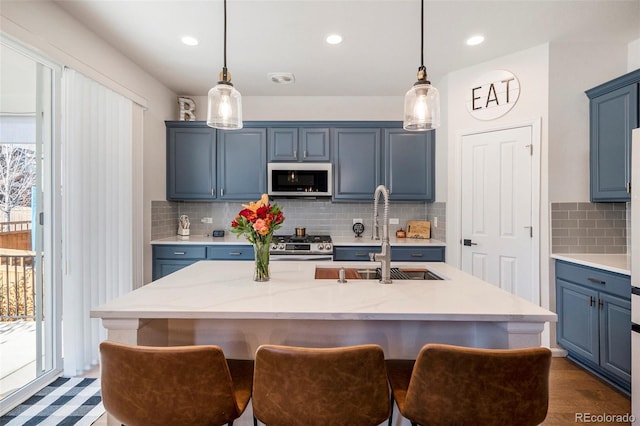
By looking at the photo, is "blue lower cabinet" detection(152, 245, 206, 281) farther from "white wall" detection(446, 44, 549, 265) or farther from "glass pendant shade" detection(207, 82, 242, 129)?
"white wall" detection(446, 44, 549, 265)

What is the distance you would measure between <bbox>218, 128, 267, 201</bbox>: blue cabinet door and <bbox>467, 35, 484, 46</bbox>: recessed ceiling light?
218 centimetres

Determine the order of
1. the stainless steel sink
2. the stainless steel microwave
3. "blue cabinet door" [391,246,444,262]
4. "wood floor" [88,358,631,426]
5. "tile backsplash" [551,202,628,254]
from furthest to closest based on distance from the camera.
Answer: the stainless steel microwave
"blue cabinet door" [391,246,444,262]
"tile backsplash" [551,202,628,254]
"wood floor" [88,358,631,426]
the stainless steel sink

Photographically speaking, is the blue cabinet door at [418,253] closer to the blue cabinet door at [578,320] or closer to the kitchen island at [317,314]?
the blue cabinet door at [578,320]

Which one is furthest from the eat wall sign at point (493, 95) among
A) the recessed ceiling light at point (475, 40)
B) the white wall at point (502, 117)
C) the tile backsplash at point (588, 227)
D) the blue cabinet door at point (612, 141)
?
the tile backsplash at point (588, 227)

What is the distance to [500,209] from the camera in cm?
309

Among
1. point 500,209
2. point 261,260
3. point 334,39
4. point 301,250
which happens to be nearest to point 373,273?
point 261,260

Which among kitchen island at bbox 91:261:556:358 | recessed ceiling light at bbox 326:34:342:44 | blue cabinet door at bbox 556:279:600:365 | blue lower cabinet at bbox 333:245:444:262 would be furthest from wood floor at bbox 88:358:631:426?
recessed ceiling light at bbox 326:34:342:44

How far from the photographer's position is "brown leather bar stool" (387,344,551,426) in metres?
0.99

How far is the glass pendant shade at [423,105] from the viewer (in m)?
1.59

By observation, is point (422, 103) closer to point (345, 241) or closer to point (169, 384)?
point (169, 384)

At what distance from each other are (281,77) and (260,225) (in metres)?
2.37

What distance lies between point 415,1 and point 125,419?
2.67 m

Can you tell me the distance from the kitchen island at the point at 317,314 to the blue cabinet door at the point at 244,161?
2054mm

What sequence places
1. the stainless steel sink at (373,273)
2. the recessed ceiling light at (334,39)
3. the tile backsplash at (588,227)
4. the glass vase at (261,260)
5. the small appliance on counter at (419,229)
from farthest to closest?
the small appliance on counter at (419,229) < the tile backsplash at (588,227) < the recessed ceiling light at (334,39) < the stainless steel sink at (373,273) < the glass vase at (261,260)
